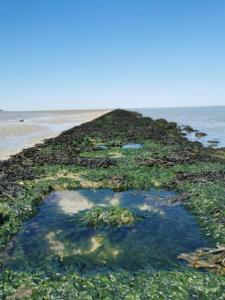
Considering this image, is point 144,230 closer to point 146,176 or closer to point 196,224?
point 196,224

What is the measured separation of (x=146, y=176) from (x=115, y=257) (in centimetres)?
1055

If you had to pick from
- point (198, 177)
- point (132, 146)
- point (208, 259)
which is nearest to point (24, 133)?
point (132, 146)

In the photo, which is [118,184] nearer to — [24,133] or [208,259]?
[208,259]

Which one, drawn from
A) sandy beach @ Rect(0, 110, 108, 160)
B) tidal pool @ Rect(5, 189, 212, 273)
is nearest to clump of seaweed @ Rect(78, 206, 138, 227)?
tidal pool @ Rect(5, 189, 212, 273)

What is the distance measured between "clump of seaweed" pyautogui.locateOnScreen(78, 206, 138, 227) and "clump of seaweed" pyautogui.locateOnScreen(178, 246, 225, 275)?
3.79m

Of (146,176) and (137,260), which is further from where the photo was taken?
(146,176)

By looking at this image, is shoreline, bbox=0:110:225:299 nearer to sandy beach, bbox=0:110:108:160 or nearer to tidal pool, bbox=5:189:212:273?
tidal pool, bbox=5:189:212:273

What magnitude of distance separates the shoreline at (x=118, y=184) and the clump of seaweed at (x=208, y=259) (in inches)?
5.7

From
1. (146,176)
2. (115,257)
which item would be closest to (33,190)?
(146,176)

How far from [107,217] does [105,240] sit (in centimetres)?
197

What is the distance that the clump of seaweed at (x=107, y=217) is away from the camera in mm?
14852

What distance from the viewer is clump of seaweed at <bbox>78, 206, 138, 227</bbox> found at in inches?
585

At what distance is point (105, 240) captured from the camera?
1324 centimetres

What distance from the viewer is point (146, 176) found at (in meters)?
22.0
